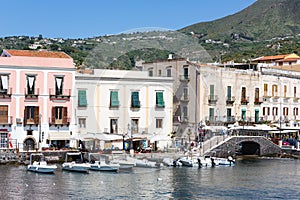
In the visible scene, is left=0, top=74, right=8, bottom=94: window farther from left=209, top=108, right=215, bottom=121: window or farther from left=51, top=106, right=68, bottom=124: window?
left=209, top=108, right=215, bottom=121: window

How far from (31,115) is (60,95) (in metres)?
3.12

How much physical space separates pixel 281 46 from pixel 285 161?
104296 mm

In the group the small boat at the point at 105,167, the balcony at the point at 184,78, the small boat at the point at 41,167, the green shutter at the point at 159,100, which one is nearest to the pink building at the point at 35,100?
Result: the small boat at the point at 41,167

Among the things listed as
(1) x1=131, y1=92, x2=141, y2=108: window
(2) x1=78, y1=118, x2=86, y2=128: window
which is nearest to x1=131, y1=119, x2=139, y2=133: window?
(1) x1=131, y1=92, x2=141, y2=108: window

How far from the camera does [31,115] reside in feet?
172

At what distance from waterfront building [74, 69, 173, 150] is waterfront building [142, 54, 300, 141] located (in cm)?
257

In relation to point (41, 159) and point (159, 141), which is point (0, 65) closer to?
point (41, 159)

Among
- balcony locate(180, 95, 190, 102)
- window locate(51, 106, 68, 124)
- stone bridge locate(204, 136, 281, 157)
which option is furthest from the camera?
balcony locate(180, 95, 190, 102)

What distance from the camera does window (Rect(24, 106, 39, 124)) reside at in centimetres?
5211

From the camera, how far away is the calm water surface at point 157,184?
3547cm

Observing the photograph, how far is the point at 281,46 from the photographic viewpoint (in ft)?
522

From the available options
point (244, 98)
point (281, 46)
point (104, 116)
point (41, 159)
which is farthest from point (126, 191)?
point (281, 46)

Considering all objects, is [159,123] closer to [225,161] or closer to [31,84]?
[225,161]

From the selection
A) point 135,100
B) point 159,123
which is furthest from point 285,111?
point 135,100
